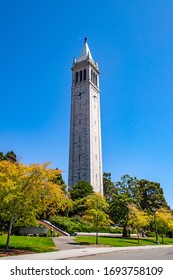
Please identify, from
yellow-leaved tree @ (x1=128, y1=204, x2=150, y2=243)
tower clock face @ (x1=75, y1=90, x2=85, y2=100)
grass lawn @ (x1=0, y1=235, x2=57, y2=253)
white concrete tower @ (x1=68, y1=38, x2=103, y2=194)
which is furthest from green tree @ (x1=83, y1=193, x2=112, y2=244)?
tower clock face @ (x1=75, y1=90, x2=85, y2=100)

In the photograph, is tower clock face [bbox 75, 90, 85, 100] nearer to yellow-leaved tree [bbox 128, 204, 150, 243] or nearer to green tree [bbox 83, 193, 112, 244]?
yellow-leaved tree [bbox 128, 204, 150, 243]

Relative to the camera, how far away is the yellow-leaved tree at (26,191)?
1770 centimetres

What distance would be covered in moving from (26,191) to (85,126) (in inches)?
2519

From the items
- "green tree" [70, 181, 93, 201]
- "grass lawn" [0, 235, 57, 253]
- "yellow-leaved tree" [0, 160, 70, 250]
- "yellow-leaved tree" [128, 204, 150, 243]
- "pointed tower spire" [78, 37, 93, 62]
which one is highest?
"pointed tower spire" [78, 37, 93, 62]

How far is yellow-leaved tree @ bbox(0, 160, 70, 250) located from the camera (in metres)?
17.7

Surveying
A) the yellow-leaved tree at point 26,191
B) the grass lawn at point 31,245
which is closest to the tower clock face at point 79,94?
the grass lawn at point 31,245

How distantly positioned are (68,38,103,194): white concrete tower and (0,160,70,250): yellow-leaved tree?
5501cm

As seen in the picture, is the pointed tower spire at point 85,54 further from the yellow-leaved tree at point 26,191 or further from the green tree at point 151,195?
the yellow-leaved tree at point 26,191

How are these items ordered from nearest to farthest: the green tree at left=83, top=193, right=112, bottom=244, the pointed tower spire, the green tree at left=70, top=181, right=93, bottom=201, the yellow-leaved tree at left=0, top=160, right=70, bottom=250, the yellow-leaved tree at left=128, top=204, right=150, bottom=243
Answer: the yellow-leaved tree at left=0, top=160, right=70, bottom=250 → the green tree at left=83, top=193, right=112, bottom=244 → the yellow-leaved tree at left=128, top=204, right=150, bottom=243 → the green tree at left=70, top=181, right=93, bottom=201 → the pointed tower spire

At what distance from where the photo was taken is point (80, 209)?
2130 inches

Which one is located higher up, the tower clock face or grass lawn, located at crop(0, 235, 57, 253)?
the tower clock face

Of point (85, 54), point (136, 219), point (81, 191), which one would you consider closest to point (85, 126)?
point (81, 191)

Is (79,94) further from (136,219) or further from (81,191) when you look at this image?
(136,219)

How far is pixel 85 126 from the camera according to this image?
81562mm
